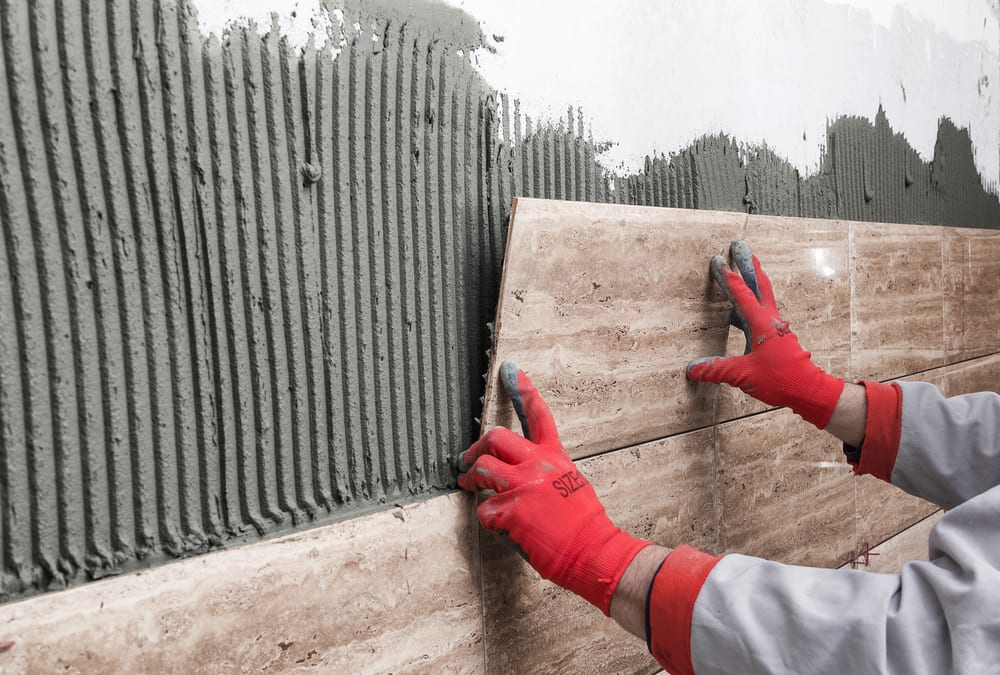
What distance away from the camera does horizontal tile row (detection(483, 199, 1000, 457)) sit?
1040 millimetres

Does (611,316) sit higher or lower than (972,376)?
higher

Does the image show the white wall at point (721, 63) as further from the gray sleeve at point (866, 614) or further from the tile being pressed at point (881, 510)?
the tile being pressed at point (881, 510)

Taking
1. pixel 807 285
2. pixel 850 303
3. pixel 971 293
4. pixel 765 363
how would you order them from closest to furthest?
pixel 765 363 → pixel 807 285 → pixel 850 303 → pixel 971 293

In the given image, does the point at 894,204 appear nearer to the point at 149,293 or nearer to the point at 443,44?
the point at 443,44

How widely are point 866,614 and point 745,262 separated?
2.40ft

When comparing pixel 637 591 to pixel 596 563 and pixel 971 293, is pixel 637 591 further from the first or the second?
pixel 971 293

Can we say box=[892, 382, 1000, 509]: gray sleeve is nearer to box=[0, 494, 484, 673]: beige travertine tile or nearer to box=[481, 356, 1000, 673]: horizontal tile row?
box=[481, 356, 1000, 673]: horizontal tile row

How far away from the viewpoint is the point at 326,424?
0.89m

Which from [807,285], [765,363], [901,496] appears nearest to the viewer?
[765,363]

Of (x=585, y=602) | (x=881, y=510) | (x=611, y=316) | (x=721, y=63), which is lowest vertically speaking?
(x=881, y=510)

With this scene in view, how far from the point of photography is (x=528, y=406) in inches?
39.7

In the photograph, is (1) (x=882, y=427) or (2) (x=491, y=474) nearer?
(2) (x=491, y=474)

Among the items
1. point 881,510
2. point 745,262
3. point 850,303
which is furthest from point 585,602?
point 881,510

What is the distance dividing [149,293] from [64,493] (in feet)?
0.72
